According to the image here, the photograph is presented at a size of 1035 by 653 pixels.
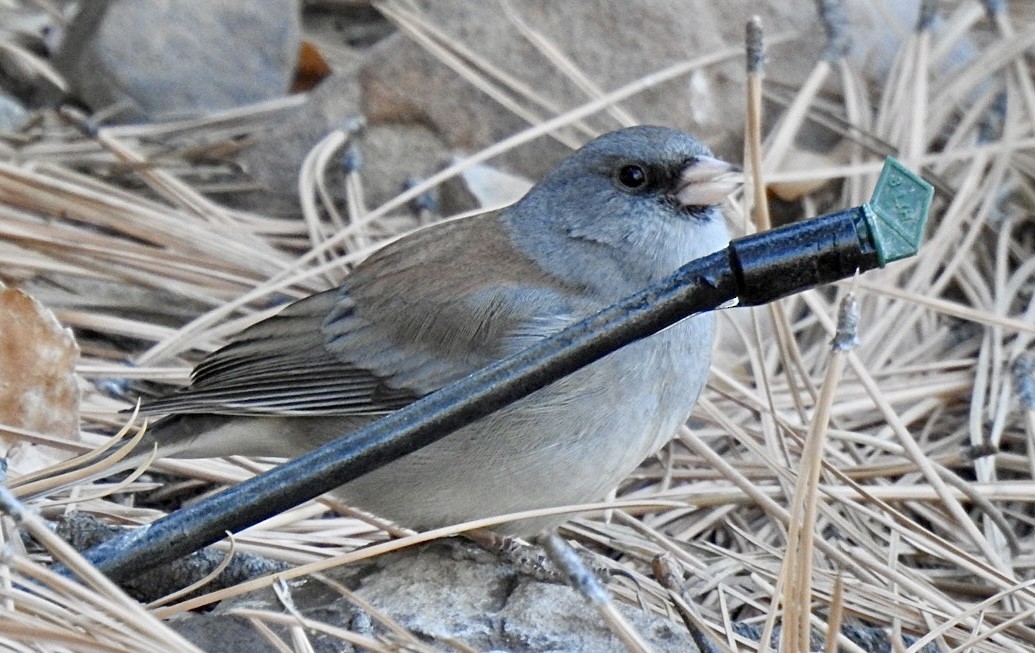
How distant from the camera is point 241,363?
2285mm

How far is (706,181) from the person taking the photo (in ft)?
6.90

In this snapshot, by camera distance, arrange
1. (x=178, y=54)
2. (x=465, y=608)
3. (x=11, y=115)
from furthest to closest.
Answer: (x=178, y=54) → (x=11, y=115) → (x=465, y=608)

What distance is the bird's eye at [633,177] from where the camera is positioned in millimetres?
2184

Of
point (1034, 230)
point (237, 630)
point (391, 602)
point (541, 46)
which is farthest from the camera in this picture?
point (541, 46)

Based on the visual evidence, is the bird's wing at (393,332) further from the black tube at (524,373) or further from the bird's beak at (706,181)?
the black tube at (524,373)

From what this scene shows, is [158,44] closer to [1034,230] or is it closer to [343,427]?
[343,427]

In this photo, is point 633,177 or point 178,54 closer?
point 633,177

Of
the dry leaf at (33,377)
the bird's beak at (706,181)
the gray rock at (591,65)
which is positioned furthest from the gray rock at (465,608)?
the gray rock at (591,65)

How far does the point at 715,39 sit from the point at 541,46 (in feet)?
1.49

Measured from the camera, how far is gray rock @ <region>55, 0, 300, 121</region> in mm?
3633

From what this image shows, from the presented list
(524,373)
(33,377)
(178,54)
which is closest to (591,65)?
(178,54)

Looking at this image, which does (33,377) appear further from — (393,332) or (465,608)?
(465,608)

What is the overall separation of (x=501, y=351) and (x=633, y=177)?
38 centimetres

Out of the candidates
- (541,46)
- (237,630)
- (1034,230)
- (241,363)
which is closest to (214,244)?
(241,363)
